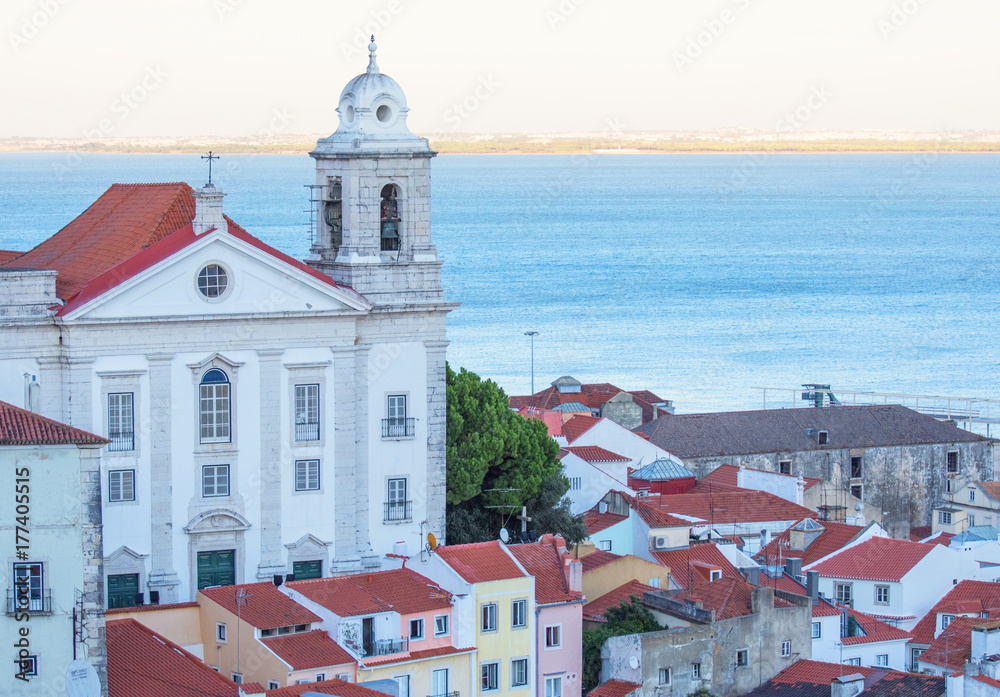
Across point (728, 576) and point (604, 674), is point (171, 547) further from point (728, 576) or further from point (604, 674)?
point (728, 576)

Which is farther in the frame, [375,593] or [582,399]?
[582,399]

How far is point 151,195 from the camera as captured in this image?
4734cm

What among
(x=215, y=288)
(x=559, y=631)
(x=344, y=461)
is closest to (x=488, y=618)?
(x=559, y=631)

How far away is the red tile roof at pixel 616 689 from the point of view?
1643 inches

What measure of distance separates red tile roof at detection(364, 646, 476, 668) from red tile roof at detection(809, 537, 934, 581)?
13.3m

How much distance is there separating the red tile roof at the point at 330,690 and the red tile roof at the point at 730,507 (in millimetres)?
18272

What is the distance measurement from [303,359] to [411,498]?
4.17 metres

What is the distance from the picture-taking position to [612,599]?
4547 cm

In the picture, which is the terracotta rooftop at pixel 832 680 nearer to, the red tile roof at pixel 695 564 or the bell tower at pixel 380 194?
the red tile roof at pixel 695 564

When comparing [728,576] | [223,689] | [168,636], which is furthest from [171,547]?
[728,576]

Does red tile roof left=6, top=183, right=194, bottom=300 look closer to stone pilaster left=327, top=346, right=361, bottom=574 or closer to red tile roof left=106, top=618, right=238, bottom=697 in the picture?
stone pilaster left=327, top=346, right=361, bottom=574

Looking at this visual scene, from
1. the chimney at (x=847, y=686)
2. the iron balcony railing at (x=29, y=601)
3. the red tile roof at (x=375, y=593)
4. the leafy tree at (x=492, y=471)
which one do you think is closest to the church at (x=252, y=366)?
the leafy tree at (x=492, y=471)

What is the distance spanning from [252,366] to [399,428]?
13.1 ft

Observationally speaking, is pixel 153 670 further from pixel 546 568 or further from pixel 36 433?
pixel 546 568
